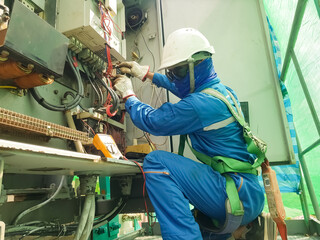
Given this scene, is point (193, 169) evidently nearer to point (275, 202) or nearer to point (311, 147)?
point (275, 202)

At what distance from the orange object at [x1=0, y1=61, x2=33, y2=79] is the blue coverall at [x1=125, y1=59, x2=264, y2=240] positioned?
560mm

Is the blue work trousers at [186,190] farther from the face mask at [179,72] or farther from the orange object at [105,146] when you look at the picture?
the face mask at [179,72]

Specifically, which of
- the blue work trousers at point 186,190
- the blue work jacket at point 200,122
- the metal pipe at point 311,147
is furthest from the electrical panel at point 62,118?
the metal pipe at point 311,147

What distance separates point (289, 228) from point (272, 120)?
3.74ft

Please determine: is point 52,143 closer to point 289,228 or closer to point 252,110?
point 252,110

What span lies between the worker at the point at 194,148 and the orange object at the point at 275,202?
0.17ft

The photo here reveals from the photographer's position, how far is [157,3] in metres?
2.28

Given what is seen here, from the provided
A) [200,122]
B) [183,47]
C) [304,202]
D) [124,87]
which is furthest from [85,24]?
[304,202]

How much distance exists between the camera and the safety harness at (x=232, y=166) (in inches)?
41.1

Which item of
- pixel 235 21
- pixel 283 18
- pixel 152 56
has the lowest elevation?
pixel 283 18

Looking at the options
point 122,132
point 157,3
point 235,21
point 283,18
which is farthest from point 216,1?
point 122,132

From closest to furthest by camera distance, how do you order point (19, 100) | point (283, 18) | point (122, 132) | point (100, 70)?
point (19, 100), point (283, 18), point (100, 70), point (122, 132)

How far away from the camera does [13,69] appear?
1103mm

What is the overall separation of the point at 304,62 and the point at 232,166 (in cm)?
86
